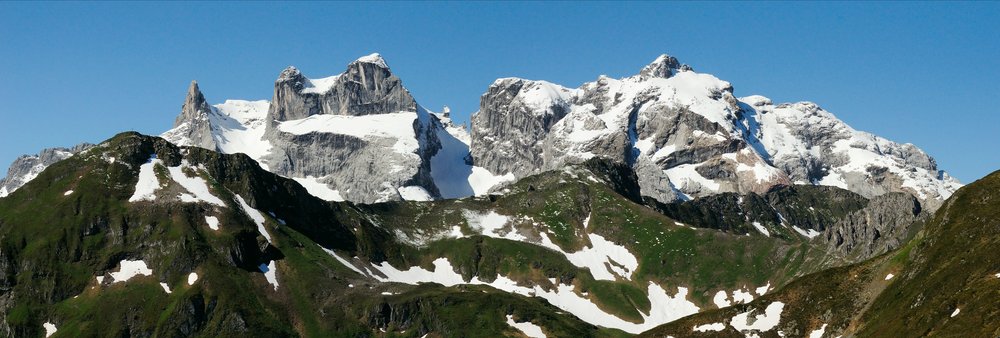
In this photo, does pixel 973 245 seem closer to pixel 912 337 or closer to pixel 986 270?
pixel 986 270

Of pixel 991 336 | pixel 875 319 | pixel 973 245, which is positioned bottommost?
pixel 991 336

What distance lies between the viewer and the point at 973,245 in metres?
186

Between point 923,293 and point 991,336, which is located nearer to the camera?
point 991,336

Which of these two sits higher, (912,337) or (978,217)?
(978,217)

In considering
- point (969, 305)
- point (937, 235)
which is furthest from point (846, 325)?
point (969, 305)

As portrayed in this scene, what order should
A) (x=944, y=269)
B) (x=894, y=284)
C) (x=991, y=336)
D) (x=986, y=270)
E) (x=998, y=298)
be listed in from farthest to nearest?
1. (x=894, y=284)
2. (x=944, y=269)
3. (x=986, y=270)
4. (x=998, y=298)
5. (x=991, y=336)

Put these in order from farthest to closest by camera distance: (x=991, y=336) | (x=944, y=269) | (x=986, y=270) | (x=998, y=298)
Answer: (x=944, y=269), (x=986, y=270), (x=998, y=298), (x=991, y=336)

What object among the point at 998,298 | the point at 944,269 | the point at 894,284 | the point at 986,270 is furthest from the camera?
the point at 894,284

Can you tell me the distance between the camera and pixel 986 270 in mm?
171250

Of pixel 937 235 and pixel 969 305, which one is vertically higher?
pixel 937 235

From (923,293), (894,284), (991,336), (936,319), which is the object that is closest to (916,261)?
(894,284)

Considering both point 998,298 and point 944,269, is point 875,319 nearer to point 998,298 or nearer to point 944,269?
point 944,269

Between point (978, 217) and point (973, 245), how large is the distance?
41.8 feet

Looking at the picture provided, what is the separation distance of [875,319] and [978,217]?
93.1 feet
